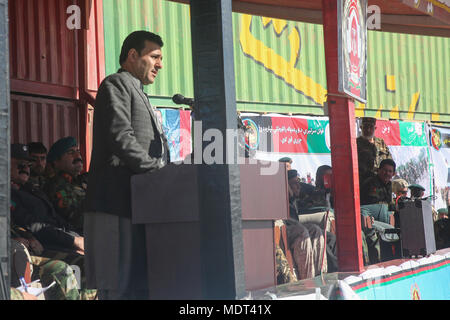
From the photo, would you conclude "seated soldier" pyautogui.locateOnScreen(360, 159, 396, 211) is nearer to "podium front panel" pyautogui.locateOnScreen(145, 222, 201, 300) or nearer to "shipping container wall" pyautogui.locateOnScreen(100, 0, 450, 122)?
"shipping container wall" pyautogui.locateOnScreen(100, 0, 450, 122)

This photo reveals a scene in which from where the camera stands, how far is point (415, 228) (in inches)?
212

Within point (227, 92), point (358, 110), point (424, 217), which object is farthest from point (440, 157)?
point (227, 92)

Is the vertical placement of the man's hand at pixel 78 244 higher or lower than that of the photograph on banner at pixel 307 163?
lower

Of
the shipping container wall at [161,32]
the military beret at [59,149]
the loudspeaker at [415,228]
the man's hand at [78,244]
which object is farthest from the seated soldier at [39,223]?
the shipping container wall at [161,32]

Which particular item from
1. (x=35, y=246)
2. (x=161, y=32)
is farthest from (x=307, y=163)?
(x=35, y=246)

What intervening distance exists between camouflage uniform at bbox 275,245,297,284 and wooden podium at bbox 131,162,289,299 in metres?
2.08

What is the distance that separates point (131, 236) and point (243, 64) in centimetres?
832

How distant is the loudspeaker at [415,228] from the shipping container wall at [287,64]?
4469 mm

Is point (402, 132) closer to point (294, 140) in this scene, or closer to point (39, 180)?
point (294, 140)

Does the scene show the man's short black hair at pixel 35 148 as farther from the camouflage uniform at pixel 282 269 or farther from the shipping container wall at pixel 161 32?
the shipping container wall at pixel 161 32

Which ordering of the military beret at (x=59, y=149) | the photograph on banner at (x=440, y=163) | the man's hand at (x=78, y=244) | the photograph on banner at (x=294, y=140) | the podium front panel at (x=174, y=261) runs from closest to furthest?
the podium front panel at (x=174, y=261) < the man's hand at (x=78, y=244) < the military beret at (x=59, y=149) < the photograph on banner at (x=294, y=140) < the photograph on banner at (x=440, y=163)

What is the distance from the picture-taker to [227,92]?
2.96 metres

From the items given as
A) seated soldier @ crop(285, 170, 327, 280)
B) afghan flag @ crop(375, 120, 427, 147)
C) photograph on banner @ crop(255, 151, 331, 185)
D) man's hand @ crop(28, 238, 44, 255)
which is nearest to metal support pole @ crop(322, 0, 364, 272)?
seated soldier @ crop(285, 170, 327, 280)

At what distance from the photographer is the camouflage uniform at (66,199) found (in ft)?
15.7
